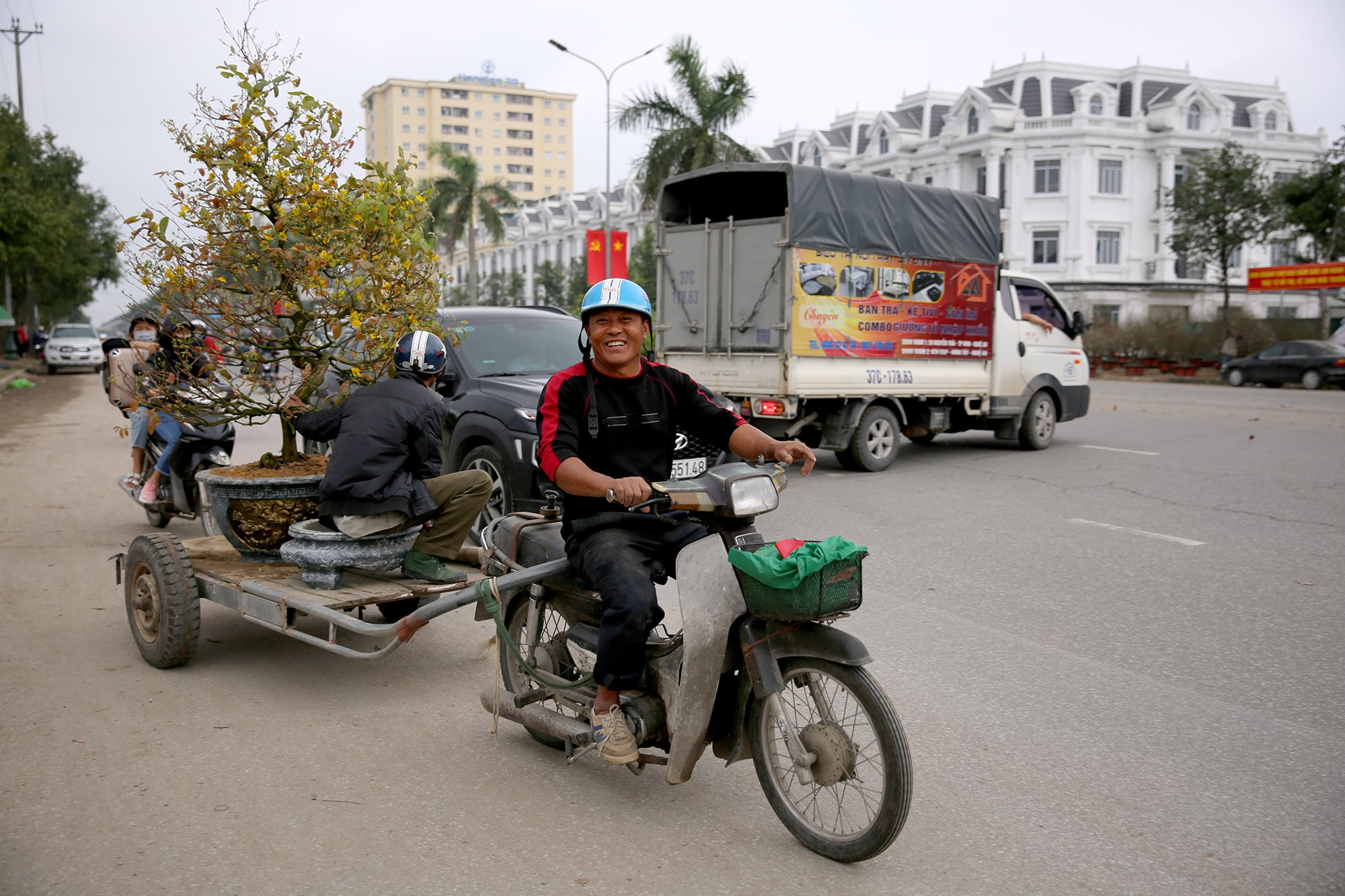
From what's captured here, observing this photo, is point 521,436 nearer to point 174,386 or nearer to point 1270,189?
point 174,386

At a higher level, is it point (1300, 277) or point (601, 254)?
point (1300, 277)

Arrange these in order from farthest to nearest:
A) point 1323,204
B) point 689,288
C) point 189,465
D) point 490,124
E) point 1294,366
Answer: point 490,124, point 1323,204, point 1294,366, point 689,288, point 189,465

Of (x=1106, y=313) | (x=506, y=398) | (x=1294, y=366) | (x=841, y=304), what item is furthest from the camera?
(x=1106, y=313)

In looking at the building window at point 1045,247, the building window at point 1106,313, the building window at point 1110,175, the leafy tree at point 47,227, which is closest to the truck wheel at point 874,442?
the leafy tree at point 47,227

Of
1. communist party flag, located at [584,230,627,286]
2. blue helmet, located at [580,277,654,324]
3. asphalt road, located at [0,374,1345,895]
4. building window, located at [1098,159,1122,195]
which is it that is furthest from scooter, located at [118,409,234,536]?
building window, located at [1098,159,1122,195]

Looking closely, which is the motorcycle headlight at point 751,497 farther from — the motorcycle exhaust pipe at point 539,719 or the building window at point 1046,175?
the building window at point 1046,175

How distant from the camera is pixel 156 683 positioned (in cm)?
483

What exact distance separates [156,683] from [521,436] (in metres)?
3.55

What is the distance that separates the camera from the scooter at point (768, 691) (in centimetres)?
300

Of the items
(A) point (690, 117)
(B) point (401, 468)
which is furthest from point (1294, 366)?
(B) point (401, 468)

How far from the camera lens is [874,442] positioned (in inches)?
476

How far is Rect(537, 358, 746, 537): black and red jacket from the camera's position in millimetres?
3525

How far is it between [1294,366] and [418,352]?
31374mm

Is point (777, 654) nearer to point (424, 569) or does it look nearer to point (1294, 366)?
point (424, 569)
